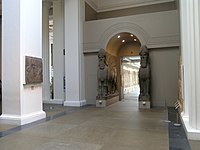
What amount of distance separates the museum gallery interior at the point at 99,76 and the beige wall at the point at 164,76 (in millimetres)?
42

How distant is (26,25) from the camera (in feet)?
19.0

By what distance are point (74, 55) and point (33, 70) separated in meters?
3.54

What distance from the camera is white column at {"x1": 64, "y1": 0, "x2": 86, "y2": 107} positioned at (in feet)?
30.2

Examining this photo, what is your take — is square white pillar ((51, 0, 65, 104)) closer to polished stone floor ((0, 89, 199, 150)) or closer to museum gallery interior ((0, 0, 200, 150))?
museum gallery interior ((0, 0, 200, 150))

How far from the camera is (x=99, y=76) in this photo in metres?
8.85

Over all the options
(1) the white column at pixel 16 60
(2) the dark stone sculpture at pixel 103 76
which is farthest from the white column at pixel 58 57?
(1) the white column at pixel 16 60

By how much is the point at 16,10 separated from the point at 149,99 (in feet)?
20.2

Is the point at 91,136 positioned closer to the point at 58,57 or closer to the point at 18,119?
the point at 18,119

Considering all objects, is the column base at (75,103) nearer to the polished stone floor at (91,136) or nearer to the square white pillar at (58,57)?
the square white pillar at (58,57)

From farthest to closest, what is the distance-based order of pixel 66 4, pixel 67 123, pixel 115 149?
pixel 66 4
pixel 67 123
pixel 115 149

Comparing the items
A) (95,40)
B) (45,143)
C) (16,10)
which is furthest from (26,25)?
(95,40)

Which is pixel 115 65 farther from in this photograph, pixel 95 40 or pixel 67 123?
pixel 67 123

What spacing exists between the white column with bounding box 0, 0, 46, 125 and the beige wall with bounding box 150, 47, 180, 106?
213 inches

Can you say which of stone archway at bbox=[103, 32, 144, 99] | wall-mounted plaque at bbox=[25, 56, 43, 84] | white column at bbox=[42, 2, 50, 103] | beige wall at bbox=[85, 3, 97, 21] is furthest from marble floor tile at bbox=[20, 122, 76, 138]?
beige wall at bbox=[85, 3, 97, 21]
